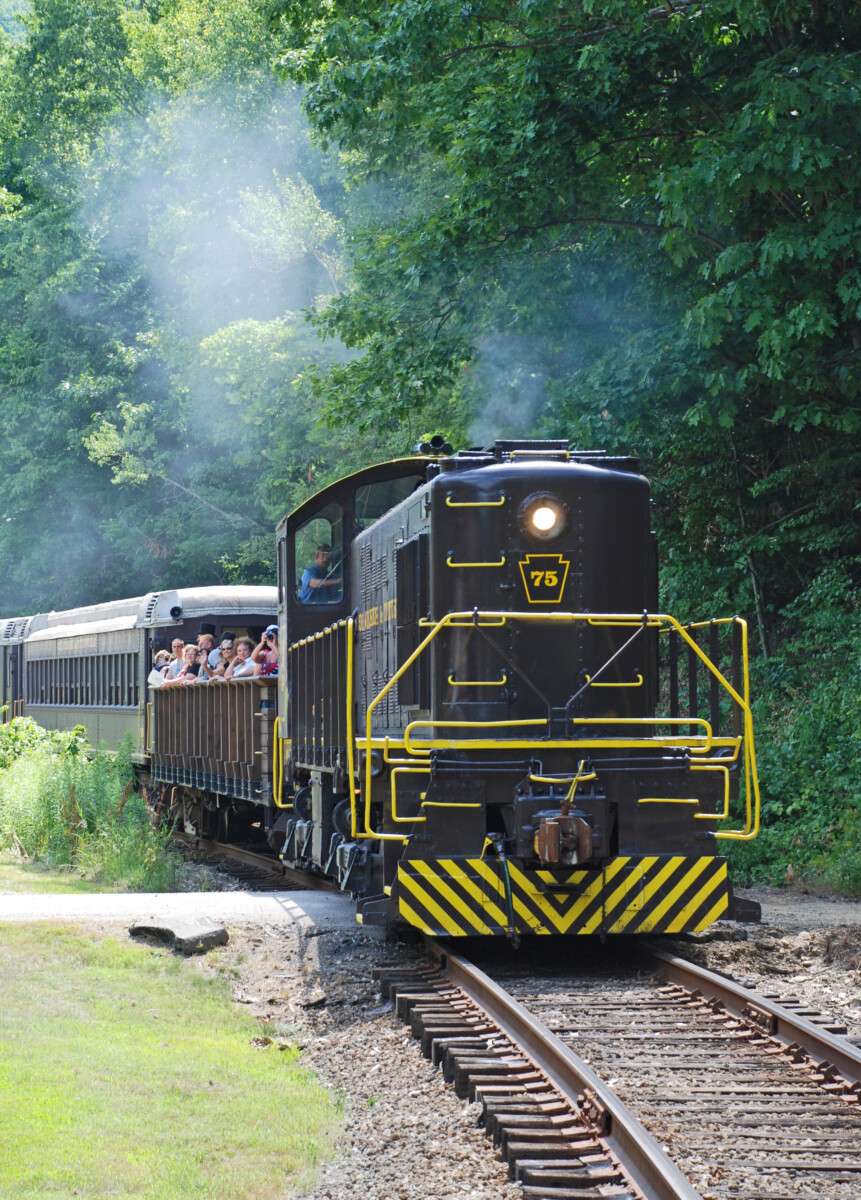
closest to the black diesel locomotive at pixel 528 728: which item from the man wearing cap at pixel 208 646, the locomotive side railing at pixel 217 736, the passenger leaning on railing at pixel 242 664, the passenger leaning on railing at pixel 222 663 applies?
the locomotive side railing at pixel 217 736

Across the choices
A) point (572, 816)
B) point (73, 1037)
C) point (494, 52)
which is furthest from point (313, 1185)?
point (494, 52)

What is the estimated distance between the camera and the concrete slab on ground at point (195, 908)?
9414mm

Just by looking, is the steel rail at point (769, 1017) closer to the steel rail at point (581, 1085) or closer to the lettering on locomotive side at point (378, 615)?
the steel rail at point (581, 1085)

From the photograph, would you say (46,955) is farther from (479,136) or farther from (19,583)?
(19,583)

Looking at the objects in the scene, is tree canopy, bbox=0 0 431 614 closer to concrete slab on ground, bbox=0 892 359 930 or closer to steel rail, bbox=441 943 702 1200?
concrete slab on ground, bbox=0 892 359 930

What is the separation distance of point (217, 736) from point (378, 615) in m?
5.23

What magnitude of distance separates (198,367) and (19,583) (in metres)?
11.4

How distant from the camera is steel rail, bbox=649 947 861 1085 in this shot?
533 centimetres

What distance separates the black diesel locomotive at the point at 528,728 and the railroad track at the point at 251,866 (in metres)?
2.74

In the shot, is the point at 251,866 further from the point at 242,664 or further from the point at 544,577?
the point at 544,577

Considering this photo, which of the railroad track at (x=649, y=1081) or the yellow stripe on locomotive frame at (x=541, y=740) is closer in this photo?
the railroad track at (x=649, y=1081)

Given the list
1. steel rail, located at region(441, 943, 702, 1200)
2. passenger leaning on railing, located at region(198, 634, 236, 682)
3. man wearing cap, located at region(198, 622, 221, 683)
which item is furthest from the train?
man wearing cap, located at region(198, 622, 221, 683)

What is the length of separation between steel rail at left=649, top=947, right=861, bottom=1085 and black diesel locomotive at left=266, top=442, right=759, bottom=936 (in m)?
0.48

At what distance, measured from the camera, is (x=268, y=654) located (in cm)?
1452
